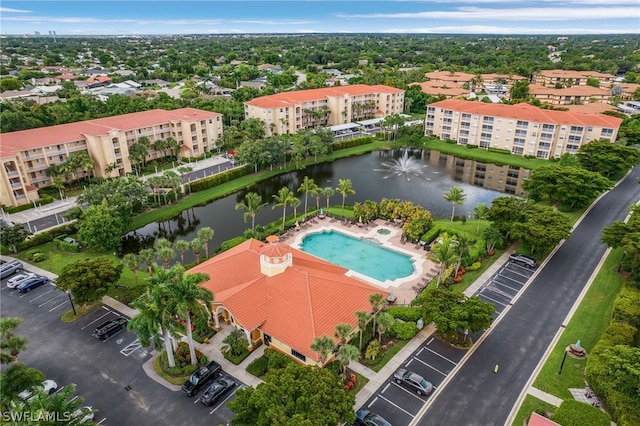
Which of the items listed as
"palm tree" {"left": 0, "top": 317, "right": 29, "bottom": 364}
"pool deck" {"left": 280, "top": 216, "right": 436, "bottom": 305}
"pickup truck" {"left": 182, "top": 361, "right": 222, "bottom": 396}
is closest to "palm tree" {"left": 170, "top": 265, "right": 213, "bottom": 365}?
"pickup truck" {"left": 182, "top": 361, "right": 222, "bottom": 396}

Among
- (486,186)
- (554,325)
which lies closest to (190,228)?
(554,325)

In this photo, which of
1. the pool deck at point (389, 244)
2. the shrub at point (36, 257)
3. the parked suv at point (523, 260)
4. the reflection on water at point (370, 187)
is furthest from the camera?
the reflection on water at point (370, 187)

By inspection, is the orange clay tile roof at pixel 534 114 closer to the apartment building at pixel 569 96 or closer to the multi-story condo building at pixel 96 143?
the apartment building at pixel 569 96

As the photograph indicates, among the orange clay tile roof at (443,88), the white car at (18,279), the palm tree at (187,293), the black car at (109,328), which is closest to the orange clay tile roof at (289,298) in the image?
the palm tree at (187,293)

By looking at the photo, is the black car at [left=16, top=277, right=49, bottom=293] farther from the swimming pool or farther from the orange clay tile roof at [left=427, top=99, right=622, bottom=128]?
the orange clay tile roof at [left=427, top=99, right=622, bottom=128]

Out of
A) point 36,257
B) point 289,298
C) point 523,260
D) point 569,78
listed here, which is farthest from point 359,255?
point 569,78

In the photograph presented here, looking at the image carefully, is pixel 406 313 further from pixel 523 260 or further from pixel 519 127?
pixel 519 127
